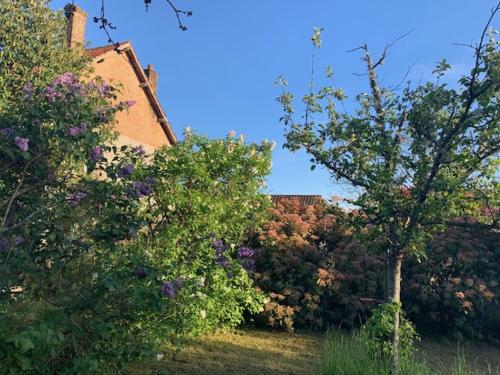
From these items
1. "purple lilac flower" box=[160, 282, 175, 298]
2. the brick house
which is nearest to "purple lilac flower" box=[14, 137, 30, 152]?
"purple lilac flower" box=[160, 282, 175, 298]

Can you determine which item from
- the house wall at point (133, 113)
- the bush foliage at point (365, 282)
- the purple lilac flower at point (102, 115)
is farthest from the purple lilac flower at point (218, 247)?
the house wall at point (133, 113)

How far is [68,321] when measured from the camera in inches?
126

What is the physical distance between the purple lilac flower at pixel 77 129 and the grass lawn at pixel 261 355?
2.22 m

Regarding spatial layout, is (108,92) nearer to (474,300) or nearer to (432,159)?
(432,159)

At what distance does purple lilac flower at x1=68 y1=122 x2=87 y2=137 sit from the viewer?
349 centimetres

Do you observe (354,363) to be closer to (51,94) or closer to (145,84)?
(51,94)

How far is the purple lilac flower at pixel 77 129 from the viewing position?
3.49 metres

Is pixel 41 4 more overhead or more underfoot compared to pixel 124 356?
more overhead

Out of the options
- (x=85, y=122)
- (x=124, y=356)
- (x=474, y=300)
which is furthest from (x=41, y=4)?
(x=474, y=300)

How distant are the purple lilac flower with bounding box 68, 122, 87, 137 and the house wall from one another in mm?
15174

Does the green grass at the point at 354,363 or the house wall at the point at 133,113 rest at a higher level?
the house wall at the point at 133,113

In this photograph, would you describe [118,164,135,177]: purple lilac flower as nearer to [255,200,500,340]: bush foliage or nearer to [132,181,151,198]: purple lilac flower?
[132,181,151,198]: purple lilac flower

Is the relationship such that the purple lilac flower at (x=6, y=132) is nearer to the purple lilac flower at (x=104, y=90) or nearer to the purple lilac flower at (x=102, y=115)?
the purple lilac flower at (x=102, y=115)

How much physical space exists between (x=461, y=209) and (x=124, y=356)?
322 centimetres
